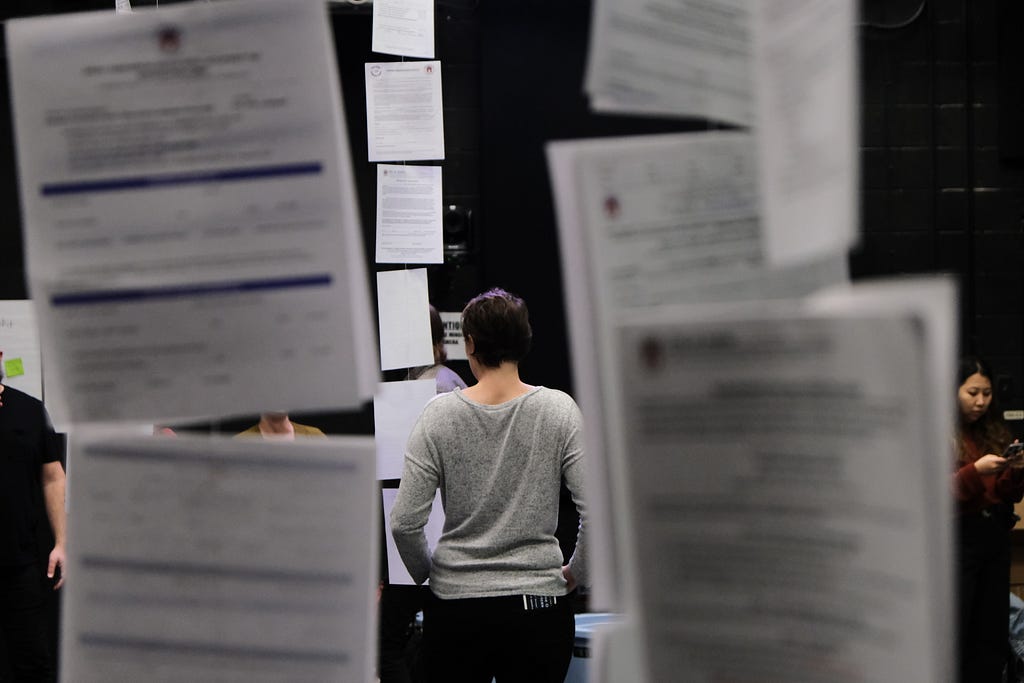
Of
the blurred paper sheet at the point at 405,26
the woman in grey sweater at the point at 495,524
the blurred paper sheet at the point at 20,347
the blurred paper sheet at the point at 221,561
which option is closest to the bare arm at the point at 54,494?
the blurred paper sheet at the point at 20,347

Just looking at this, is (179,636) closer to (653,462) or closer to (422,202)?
(653,462)

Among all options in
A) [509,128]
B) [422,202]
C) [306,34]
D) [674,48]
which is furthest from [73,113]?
[509,128]

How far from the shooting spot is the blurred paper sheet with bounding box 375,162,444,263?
13.5 ft

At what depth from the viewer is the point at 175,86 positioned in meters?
0.77

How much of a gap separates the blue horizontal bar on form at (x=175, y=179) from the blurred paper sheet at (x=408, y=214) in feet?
10.9

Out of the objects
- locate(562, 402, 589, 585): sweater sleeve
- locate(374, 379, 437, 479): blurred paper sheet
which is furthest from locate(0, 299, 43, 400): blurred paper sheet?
locate(562, 402, 589, 585): sweater sleeve

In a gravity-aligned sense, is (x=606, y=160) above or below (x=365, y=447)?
above

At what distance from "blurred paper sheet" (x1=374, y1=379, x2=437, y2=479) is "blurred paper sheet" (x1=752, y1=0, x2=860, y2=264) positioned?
3.17 m

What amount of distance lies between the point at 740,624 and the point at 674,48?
0.38 m

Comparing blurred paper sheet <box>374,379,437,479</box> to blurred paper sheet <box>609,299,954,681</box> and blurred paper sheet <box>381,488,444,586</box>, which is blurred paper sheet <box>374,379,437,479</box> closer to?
blurred paper sheet <box>381,488,444,586</box>

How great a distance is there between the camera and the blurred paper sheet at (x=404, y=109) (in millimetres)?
3871

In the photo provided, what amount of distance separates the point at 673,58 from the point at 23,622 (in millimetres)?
3965

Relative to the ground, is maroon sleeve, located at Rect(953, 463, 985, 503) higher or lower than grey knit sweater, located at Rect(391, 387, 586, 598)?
lower

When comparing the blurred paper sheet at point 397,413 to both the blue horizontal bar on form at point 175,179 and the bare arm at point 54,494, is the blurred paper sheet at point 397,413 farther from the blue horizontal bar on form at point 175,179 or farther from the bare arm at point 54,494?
the blue horizontal bar on form at point 175,179
